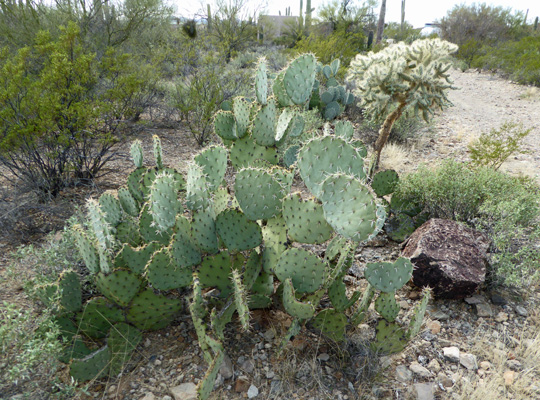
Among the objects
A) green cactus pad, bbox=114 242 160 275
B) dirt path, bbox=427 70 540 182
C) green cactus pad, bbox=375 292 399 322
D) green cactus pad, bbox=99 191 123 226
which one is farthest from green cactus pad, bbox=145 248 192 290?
dirt path, bbox=427 70 540 182

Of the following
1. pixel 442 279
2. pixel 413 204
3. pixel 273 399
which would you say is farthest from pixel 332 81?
pixel 273 399

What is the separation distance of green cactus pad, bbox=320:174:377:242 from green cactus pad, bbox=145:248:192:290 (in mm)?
1002

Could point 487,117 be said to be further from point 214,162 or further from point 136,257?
point 136,257

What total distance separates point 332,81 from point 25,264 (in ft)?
24.6

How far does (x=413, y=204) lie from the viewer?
4.13m

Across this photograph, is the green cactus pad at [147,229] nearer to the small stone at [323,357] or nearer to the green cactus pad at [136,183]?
the green cactus pad at [136,183]

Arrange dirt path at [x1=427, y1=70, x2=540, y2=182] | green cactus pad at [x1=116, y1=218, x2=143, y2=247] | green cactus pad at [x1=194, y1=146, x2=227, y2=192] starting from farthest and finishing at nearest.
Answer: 1. dirt path at [x1=427, y1=70, x2=540, y2=182]
2. green cactus pad at [x1=116, y1=218, x2=143, y2=247]
3. green cactus pad at [x1=194, y1=146, x2=227, y2=192]

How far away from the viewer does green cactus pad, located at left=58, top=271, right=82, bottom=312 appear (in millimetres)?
2121

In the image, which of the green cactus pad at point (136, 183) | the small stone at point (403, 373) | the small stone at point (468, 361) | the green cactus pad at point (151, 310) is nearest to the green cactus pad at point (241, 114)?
the green cactus pad at point (136, 183)

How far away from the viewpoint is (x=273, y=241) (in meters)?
2.34

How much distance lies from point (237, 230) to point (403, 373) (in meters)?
1.44

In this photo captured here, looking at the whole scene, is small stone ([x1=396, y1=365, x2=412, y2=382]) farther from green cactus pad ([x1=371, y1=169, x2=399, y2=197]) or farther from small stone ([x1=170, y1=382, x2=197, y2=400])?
green cactus pad ([x1=371, y1=169, x2=399, y2=197])

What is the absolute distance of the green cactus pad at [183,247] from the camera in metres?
2.10

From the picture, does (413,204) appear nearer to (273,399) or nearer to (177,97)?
(273,399)
